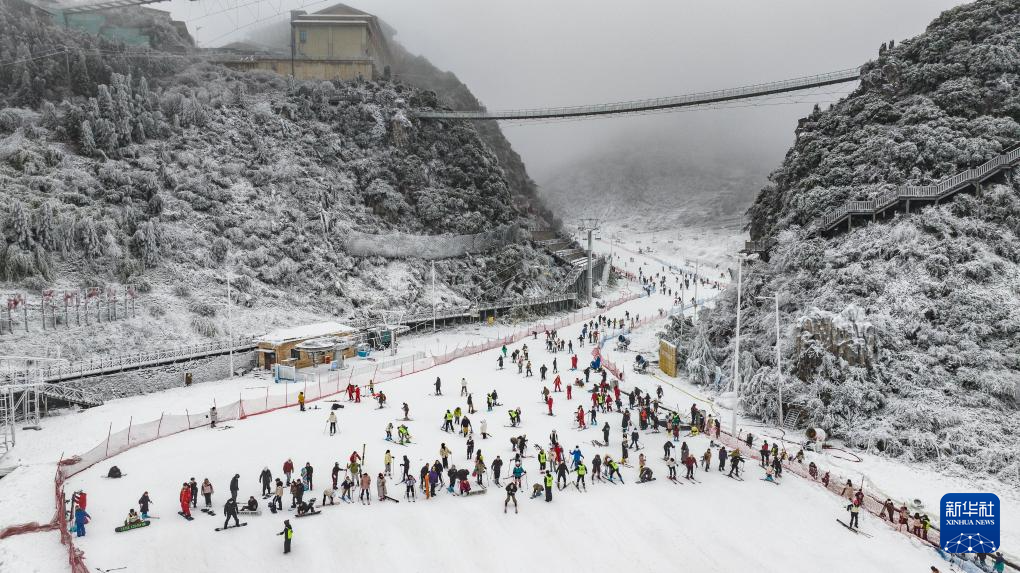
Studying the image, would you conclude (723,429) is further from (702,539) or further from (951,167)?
(951,167)

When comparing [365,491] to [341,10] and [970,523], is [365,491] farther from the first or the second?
[341,10]

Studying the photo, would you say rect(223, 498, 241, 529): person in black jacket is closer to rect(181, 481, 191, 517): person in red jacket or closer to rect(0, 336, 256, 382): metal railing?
rect(181, 481, 191, 517): person in red jacket

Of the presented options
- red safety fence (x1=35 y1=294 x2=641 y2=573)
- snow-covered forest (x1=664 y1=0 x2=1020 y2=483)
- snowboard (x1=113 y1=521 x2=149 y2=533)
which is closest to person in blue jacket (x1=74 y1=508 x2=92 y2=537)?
red safety fence (x1=35 y1=294 x2=641 y2=573)

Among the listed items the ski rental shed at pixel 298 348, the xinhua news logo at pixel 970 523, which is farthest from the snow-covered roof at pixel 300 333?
the xinhua news logo at pixel 970 523

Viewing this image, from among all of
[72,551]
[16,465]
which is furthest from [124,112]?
[72,551]

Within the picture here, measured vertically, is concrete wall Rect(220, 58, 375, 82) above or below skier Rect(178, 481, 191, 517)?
above

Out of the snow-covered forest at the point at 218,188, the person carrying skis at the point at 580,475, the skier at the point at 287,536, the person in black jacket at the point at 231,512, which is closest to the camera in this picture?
the skier at the point at 287,536

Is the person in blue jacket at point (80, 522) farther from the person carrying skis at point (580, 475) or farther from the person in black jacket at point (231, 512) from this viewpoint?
the person carrying skis at point (580, 475)
